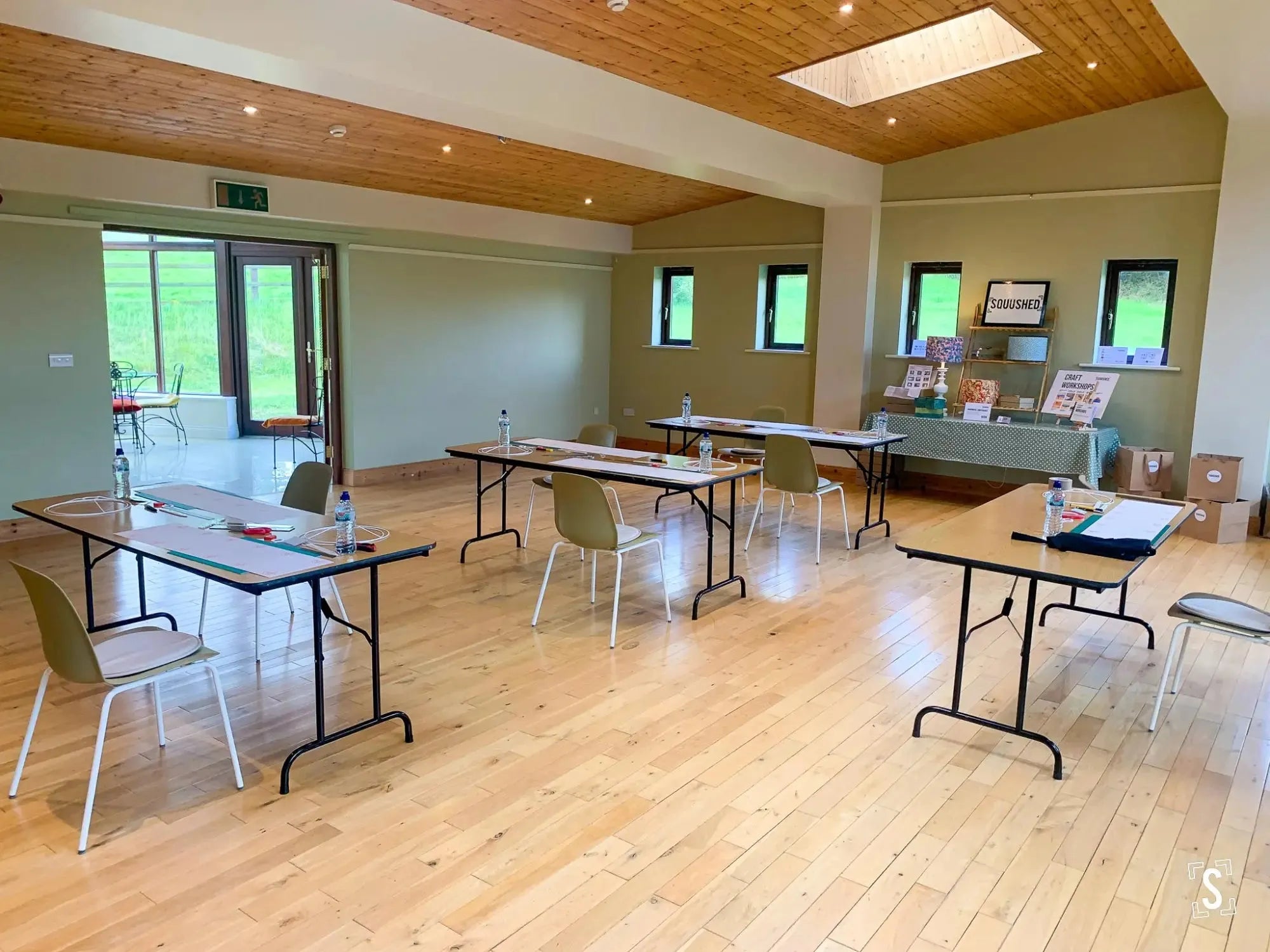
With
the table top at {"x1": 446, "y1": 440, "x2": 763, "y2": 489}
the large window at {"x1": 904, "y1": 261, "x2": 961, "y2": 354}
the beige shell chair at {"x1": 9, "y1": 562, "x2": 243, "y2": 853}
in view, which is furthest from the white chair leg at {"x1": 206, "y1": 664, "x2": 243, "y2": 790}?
the large window at {"x1": 904, "y1": 261, "x2": 961, "y2": 354}

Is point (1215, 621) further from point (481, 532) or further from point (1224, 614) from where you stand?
point (481, 532)

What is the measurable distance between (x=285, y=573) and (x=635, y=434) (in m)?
7.78

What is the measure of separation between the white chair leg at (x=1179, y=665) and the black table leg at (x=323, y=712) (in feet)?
9.58

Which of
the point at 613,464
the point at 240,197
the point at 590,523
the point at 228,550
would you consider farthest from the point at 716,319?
the point at 228,550

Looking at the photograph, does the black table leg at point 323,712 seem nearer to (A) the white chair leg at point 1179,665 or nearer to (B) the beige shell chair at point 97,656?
(B) the beige shell chair at point 97,656

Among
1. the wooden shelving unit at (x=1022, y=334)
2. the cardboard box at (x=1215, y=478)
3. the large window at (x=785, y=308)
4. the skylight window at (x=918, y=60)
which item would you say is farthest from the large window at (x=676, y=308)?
the cardboard box at (x=1215, y=478)

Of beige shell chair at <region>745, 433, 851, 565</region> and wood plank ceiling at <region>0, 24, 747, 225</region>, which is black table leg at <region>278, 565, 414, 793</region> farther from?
wood plank ceiling at <region>0, 24, 747, 225</region>

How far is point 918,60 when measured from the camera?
20.3ft

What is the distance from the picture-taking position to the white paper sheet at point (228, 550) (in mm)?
2812

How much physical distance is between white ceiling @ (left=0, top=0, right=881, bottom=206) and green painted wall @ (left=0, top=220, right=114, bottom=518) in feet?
9.36

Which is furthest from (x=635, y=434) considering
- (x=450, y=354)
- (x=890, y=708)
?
(x=890, y=708)

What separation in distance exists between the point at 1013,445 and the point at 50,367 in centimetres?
713

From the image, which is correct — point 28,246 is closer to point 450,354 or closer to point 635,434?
point 450,354

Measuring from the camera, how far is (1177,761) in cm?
316
